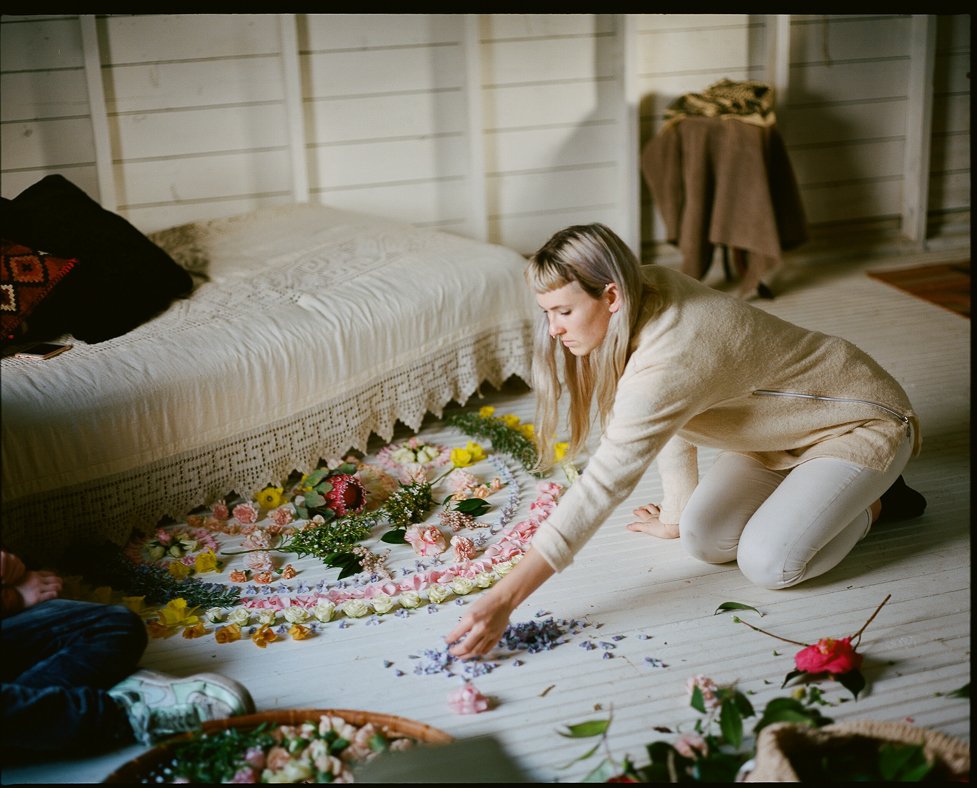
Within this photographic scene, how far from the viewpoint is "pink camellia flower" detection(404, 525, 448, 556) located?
2359 mm

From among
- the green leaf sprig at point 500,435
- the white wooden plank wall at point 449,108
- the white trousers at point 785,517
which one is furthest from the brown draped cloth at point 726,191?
the white trousers at point 785,517

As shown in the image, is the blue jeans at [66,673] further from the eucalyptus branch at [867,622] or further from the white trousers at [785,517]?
the eucalyptus branch at [867,622]

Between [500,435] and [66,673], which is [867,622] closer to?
[500,435]

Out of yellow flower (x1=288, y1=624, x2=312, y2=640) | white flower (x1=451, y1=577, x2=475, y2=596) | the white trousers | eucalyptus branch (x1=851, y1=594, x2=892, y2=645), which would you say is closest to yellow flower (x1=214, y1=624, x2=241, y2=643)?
yellow flower (x1=288, y1=624, x2=312, y2=640)

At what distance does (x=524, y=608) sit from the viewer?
214cm

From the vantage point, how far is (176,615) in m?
2.11

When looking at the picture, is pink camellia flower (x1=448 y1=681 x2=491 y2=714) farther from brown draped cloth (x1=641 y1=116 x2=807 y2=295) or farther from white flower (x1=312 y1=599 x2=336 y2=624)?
brown draped cloth (x1=641 y1=116 x2=807 y2=295)

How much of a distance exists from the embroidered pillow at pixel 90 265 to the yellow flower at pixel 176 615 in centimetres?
78

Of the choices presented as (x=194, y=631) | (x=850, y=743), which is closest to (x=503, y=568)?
(x=194, y=631)

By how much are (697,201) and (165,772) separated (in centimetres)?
292

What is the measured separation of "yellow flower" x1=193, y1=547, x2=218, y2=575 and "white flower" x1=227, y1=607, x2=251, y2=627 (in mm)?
208

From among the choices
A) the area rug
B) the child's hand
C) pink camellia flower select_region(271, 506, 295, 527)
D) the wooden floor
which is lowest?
the wooden floor

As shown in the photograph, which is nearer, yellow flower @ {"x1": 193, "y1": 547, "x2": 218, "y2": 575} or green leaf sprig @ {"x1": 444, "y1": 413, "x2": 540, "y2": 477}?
yellow flower @ {"x1": 193, "y1": 547, "x2": 218, "y2": 575}
